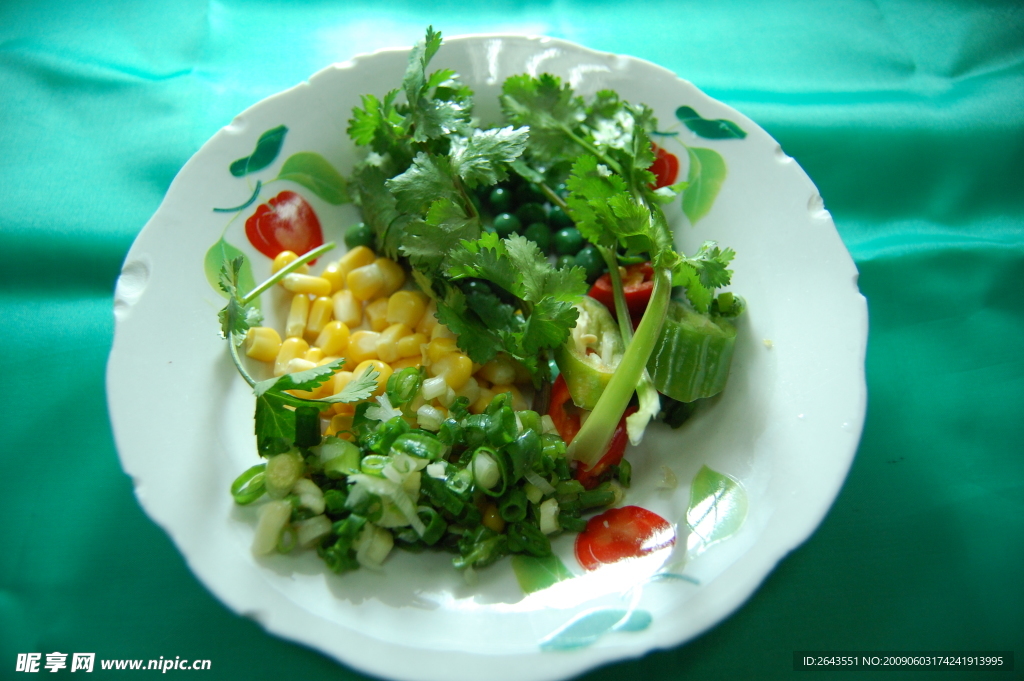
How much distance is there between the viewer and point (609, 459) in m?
2.04

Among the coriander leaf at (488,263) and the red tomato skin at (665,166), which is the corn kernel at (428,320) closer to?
the coriander leaf at (488,263)

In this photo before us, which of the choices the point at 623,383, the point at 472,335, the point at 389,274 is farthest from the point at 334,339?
the point at 623,383

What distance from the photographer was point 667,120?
2.40 m

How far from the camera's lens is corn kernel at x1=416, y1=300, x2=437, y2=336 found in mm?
2306

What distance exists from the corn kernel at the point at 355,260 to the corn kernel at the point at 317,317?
0.16m

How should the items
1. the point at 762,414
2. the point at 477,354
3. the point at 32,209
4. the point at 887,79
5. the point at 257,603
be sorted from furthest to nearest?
the point at 887,79
the point at 32,209
the point at 477,354
the point at 762,414
the point at 257,603

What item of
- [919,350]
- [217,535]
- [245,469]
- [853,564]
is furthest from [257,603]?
[919,350]

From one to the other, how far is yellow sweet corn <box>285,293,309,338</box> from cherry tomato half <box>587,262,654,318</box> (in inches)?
41.6

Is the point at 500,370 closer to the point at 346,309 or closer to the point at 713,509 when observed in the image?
the point at 346,309

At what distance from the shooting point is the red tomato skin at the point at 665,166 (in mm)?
2387

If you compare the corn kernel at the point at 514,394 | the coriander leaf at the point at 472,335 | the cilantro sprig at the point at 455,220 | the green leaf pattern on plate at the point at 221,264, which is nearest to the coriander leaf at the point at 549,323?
the cilantro sprig at the point at 455,220

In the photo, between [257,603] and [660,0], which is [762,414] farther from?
[660,0]

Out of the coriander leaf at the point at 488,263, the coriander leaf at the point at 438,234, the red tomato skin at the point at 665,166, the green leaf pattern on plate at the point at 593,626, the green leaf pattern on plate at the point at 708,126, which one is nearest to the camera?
the green leaf pattern on plate at the point at 593,626

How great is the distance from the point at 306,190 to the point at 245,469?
112cm
